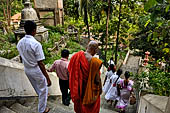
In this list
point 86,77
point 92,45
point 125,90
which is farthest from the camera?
point 125,90

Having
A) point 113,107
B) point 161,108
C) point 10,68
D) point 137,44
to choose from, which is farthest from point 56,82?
point 137,44

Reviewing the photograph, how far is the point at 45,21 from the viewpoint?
11.7m

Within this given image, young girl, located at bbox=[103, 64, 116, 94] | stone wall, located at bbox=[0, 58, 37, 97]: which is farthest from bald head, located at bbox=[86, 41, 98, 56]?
young girl, located at bbox=[103, 64, 116, 94]

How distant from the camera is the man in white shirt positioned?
7.62ft

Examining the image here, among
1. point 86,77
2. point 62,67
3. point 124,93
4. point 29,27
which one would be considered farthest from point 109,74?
point 29,27

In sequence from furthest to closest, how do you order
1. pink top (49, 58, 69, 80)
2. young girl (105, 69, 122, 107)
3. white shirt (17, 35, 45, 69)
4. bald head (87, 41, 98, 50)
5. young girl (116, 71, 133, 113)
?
young girl (105, 69, 122, 107), young girl (116, 71, 133, 113), pink top (49, 58, 69, 80), bald head (87, 41, 98, 50), white shirt (17, 35, 45, 69)

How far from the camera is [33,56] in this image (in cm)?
237

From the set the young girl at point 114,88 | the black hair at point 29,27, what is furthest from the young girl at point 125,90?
the black hair at point 29,27

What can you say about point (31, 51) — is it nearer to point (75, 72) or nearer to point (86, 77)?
point (75, 72)

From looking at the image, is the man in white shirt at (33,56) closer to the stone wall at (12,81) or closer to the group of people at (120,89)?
the stone wall at (12,81)

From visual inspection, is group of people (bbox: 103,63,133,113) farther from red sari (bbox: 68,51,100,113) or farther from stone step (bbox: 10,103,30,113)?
stone step (bbox: 10,103,30,113)

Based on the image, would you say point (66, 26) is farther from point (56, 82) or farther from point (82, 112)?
point (82, 112)

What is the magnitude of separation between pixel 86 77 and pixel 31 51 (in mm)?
1028

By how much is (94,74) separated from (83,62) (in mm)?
283
